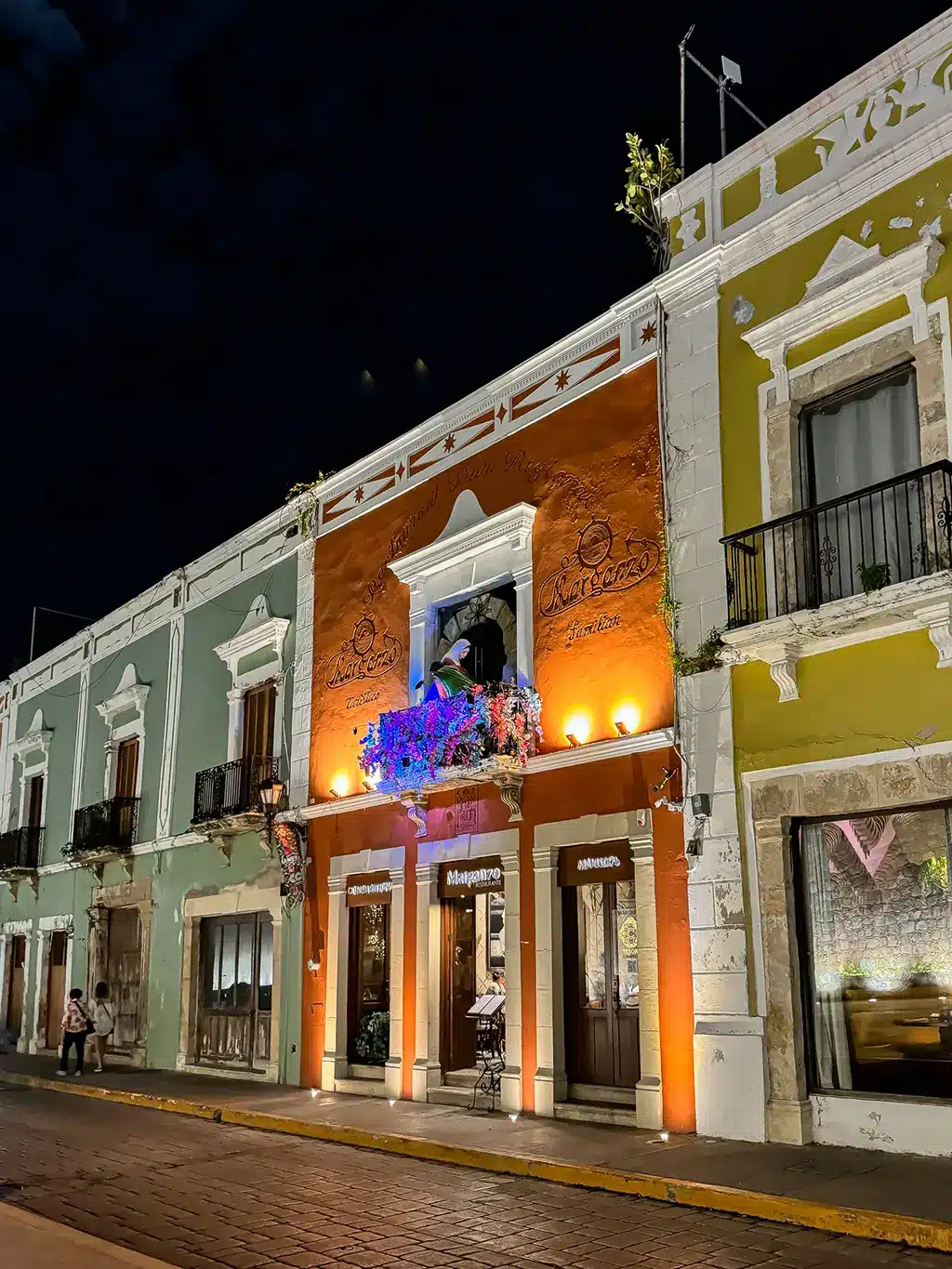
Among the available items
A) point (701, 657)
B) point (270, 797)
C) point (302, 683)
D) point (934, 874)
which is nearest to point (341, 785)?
point (270, 797)

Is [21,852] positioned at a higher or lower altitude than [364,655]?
lower

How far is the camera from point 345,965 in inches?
595

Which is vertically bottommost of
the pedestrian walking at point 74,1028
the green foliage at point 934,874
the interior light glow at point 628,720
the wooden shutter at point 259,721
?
the pedestrian walking at point 74,1028

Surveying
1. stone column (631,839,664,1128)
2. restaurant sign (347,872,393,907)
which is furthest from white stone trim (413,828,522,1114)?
stone column (631,839,664,1128)

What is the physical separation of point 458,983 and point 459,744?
3.01m

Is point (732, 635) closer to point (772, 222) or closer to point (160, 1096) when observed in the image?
point (772, 222)

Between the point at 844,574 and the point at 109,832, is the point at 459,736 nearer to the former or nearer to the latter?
the point at 844,574

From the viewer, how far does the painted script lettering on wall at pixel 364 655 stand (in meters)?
15.3

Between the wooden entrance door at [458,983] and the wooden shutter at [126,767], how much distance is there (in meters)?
9.03

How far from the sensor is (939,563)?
29.5 ft

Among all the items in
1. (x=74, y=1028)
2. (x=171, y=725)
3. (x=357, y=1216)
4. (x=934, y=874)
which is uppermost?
(x=171, y=725)

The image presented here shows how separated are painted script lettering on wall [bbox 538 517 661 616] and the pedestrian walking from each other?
10.1 meters

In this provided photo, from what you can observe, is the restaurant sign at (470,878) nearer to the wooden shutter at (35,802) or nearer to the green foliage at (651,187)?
the green foliage at (651,187)

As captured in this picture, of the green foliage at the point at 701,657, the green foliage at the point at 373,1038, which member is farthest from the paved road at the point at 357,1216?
the green foliage at the point at 701,657
